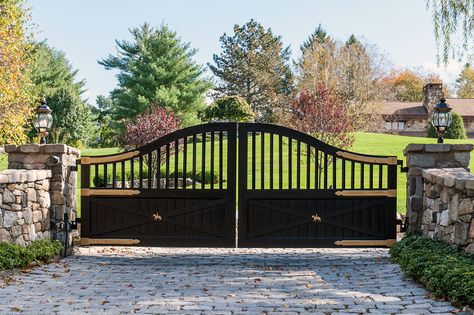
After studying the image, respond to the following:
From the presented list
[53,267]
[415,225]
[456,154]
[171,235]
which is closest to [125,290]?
[53,267]

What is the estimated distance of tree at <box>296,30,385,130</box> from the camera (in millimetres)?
34406

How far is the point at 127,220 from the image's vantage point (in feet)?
27.1

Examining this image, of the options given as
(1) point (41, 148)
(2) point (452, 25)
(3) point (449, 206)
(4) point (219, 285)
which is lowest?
(4) point (219, 285)

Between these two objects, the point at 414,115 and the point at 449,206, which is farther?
the point at 414,115

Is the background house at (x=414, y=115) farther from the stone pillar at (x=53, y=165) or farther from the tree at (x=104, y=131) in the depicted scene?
the stone pillar at (x=53, y=165)

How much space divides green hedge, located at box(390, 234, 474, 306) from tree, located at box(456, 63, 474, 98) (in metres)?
46.8

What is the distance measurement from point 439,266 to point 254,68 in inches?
1521

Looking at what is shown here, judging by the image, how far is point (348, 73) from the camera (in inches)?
1452

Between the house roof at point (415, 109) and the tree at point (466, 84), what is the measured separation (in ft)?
25.9

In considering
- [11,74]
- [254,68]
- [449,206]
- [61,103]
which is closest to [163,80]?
[61,103]

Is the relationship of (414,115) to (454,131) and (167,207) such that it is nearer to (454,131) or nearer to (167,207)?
(454,131)

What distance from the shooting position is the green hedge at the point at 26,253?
651 cm

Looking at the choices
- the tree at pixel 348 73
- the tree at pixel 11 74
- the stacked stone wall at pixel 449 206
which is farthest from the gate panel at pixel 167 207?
the tree at pixel 348 73

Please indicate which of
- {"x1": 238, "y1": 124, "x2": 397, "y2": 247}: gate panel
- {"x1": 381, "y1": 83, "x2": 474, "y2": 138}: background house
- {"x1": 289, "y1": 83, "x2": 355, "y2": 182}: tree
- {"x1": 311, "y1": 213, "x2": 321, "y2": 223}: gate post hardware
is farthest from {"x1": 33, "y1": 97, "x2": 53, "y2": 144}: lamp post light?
{"x1": 381, "y1": 83, "x2": 474, "y2": 138}: background house
